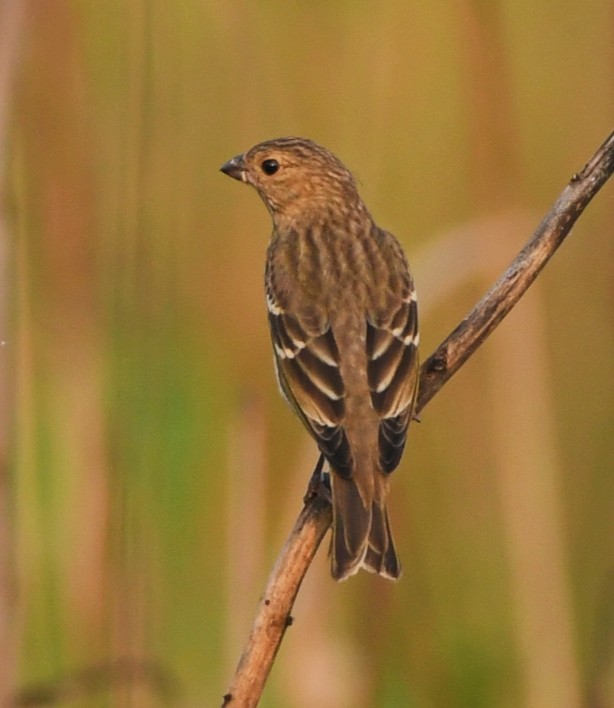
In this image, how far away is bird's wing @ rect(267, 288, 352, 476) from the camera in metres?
3.23

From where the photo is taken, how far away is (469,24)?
4.09 metres

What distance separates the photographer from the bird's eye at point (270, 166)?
4.12 m


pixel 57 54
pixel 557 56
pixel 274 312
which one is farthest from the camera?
pixel 557 56

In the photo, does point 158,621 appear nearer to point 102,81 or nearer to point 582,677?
point 582,677

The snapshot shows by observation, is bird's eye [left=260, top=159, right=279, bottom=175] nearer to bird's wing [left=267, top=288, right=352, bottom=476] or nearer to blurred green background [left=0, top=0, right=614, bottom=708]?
blurred green background [left=0, top=0, right=614, bottom=708]

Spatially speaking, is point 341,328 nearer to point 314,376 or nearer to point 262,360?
point 314,376

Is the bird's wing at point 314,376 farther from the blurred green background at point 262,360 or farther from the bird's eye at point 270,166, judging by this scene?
the bird's eye at point 270,166

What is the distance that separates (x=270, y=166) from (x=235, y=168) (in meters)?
0.12

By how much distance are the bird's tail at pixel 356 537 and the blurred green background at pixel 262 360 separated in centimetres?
55

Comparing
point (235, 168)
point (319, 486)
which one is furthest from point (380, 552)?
point (235, 168)

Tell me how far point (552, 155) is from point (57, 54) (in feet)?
4.88

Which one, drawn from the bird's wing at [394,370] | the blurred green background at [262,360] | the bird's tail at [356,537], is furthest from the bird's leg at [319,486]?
the blurred green background at [262,360]

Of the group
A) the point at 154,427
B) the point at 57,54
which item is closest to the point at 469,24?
the point at 57,54

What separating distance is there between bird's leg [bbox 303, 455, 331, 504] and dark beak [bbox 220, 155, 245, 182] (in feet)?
3.28
